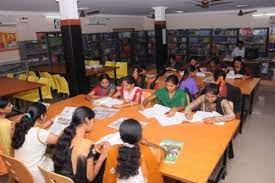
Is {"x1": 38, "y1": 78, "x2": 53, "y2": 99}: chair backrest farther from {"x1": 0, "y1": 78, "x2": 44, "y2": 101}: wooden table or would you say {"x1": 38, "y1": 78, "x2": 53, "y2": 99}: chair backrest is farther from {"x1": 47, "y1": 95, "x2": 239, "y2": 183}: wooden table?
{"x1": 47, "y1": 95, "x2": 239, "y2": 183}: wooden table

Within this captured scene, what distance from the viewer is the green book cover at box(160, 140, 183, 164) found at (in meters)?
2.16

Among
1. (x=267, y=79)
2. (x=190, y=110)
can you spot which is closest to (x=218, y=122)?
(x=190, y=110)

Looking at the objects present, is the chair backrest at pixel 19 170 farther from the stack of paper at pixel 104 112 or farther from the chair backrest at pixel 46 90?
the chair backrest at pixel 46 90

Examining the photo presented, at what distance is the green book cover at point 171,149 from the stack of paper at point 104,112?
1045mm

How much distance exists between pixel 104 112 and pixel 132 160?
5.19ft

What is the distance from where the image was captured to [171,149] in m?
2.31

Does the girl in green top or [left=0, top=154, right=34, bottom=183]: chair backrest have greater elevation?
the girl in green top

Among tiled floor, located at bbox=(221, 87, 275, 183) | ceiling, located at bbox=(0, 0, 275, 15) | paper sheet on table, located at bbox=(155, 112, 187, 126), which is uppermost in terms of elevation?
ceiling, located at bbox=(0, 0, 275, 15)

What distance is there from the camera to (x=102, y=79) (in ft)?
14.0

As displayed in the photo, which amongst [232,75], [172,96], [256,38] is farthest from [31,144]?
[256,38]

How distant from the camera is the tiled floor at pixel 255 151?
3324 mm

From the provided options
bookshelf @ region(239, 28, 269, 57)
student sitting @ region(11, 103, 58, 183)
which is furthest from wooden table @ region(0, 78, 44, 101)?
bookshelf @ region(239, 28, 269, 57)

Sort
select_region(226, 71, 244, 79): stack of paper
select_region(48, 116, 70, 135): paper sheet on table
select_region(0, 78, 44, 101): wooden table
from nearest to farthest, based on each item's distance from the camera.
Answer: select_region(48, 116, 70, 135): paper sheet on table
select_region(0, 78, 44, 101): wooden table
select_region(226, 71, 244, 79): stack of paper

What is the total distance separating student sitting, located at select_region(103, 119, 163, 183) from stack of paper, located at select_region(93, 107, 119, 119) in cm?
127
